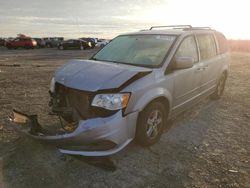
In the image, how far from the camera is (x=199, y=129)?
583 centimetres

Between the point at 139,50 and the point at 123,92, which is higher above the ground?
the point at 139,50

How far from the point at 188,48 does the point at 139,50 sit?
1025mm

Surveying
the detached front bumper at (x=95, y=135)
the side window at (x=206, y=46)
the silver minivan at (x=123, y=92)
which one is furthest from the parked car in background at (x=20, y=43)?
the detached front bumper at (x=95, y=135)

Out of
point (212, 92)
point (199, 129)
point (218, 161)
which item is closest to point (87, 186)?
point (218, 161)

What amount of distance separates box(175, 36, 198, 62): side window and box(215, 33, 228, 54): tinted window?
1.87 metres

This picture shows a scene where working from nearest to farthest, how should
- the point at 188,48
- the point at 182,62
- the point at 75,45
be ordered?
the point at 182,62 < the point at 188,48 < the point at 75,45

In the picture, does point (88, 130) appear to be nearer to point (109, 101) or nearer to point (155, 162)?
point (109, 101)

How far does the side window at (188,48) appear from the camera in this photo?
5366 mm

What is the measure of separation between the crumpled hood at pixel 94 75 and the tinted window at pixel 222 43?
3690mm

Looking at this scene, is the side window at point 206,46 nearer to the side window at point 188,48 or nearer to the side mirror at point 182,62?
the side window at point 188,48

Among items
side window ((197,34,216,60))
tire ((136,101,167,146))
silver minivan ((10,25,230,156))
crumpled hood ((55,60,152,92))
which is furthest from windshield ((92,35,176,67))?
side window ((197,34,216,60))

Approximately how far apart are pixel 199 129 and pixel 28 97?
15.7 feet

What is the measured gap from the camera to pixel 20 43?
39781 mm

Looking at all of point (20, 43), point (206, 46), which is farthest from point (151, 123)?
point (20, 43)
